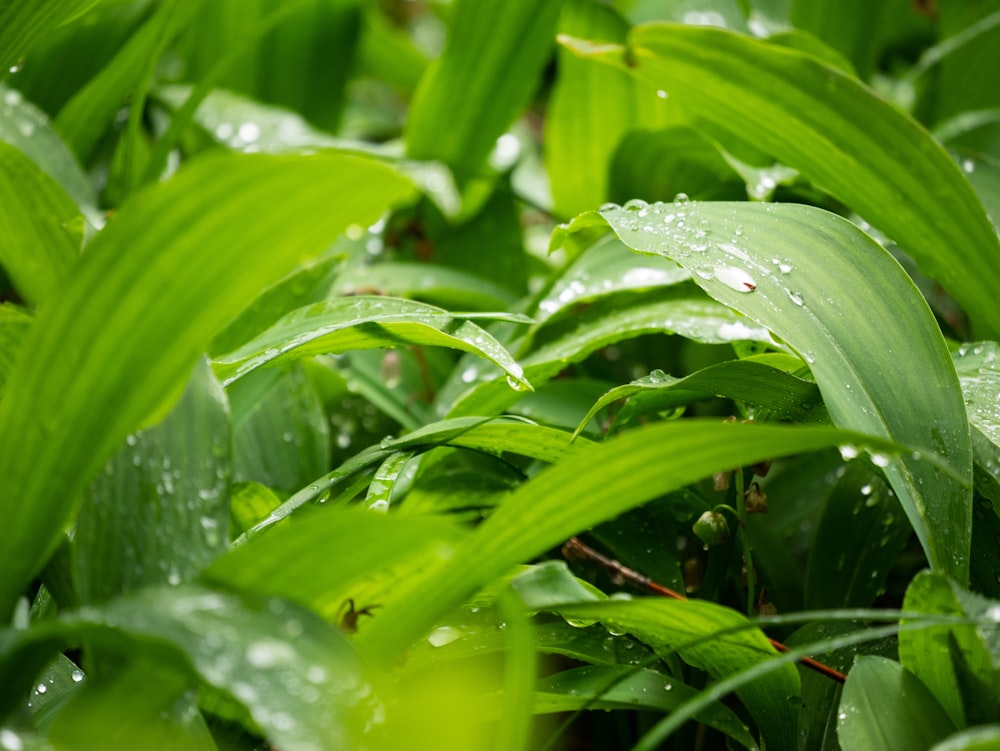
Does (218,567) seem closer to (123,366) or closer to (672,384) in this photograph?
(123,366)

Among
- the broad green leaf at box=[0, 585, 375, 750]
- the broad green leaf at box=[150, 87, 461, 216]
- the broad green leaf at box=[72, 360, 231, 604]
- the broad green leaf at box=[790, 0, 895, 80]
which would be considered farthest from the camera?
the broad green leaf at box=[790, 0, 895, 80]

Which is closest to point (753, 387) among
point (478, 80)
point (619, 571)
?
point (619, 571)

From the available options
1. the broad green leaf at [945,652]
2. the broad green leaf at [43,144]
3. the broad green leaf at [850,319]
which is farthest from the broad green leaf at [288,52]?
the broad green leaf at [945,652]

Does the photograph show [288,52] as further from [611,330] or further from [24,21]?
[611,330]

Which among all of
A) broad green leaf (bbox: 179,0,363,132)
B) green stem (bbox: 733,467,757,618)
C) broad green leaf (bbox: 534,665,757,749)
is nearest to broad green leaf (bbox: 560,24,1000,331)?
green stem (bbox: 733,467,757,618)

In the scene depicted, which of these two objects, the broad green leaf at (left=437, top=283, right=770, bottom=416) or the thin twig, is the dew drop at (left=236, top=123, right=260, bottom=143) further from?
the thin twig

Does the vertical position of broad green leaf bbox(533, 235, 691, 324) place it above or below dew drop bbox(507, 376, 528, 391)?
above

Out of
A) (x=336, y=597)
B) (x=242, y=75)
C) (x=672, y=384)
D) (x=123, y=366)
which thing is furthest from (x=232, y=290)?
(x=242, y=75)
